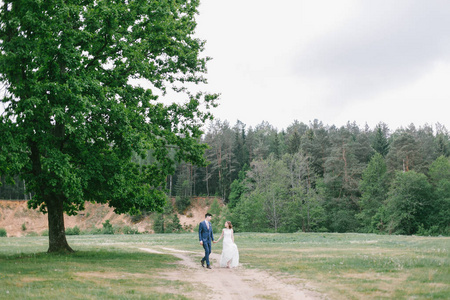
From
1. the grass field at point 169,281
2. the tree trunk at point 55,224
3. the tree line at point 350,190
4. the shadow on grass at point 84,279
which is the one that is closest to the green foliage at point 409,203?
the tree line at point 350,190

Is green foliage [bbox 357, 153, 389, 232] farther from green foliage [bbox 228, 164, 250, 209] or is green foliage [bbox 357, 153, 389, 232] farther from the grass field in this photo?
the grass field

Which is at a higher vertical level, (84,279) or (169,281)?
(84,279)

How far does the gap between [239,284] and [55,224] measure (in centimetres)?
1225

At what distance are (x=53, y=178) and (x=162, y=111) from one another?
659 centimetres

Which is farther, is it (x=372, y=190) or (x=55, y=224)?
(x=372, y=190)

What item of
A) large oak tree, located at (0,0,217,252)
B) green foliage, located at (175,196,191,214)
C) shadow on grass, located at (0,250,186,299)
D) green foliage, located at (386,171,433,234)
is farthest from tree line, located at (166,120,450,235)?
shadow on grass, located at (0,250,186,299)

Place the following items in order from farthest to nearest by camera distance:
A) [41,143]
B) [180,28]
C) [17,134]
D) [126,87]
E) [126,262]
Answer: [180,28], [126,87], [126,262], [41,143], [17,134]

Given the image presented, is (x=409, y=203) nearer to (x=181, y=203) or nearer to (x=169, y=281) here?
(x=181, y=203)

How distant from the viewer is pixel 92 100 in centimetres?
1681

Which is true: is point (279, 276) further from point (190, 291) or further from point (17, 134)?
point (17, 134)

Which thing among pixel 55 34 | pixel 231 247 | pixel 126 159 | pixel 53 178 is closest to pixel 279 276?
pixel 231 247

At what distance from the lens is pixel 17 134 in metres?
16.0

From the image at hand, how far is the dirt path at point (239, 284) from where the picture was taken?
10.8 metres

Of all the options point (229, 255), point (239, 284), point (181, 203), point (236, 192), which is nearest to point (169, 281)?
point (239, 284)
